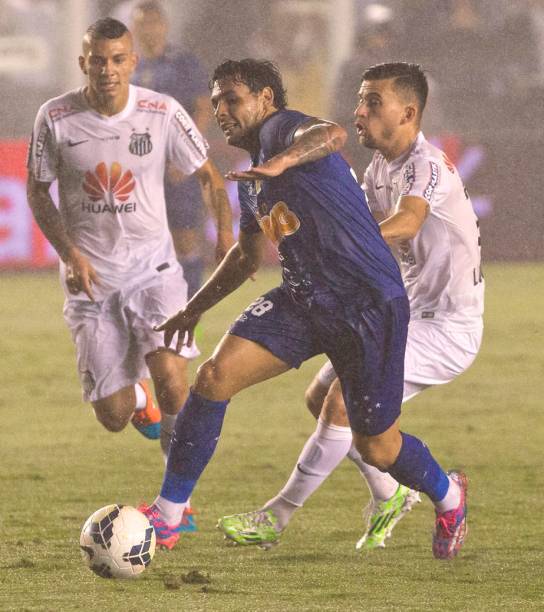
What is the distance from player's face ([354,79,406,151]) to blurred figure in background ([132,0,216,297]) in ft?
10.8

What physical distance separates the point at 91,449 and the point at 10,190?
7907 millimetres

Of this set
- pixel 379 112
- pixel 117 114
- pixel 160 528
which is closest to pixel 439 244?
pixel 379 112

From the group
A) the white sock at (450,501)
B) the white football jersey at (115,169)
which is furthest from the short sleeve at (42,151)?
the white sock at (450,501)

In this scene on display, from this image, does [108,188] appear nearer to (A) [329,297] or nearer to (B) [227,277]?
(B) [227,277]

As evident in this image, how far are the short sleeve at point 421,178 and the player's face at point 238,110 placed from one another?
797 millimetres

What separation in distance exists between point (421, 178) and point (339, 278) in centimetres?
74

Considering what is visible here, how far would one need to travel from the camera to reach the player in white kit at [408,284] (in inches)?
236

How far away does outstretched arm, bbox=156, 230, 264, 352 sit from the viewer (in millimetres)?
5828

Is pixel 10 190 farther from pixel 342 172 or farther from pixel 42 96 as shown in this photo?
pixel 342 172

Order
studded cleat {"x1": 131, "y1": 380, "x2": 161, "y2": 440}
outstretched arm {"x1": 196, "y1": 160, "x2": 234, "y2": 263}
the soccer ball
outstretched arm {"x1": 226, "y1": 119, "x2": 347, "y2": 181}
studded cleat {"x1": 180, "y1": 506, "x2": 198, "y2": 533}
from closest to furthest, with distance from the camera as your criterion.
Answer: outstretched arm {"x1": 226, "y1": 119, "x2": 347, "y2": 181}
the soccer ball
studded cleat {"x1": 180, "y1": 506, "x2": 198, "y2": 533}
outstretched arm {"x1": 196, "y1": 160, "x2": 234, "y2": 263}
studded cleat {"x1": 131, "y1": 380, "x2": 161, "y2": 440}

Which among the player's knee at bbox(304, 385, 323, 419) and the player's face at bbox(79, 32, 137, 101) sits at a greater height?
the player's face at bbox(79, 32, 137, 101)

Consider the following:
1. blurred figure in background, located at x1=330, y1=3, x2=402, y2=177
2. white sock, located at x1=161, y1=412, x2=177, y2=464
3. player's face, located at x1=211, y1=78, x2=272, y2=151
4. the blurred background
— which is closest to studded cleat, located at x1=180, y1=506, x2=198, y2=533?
white sock, located at x1=161, y1=412, x2=177, y2=464

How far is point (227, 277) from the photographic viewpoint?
5875 millimetres

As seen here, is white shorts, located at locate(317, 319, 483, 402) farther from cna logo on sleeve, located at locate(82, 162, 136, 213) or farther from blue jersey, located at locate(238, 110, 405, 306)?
cna logo on sleeve, located at locate(82, 162, 136, 213)
